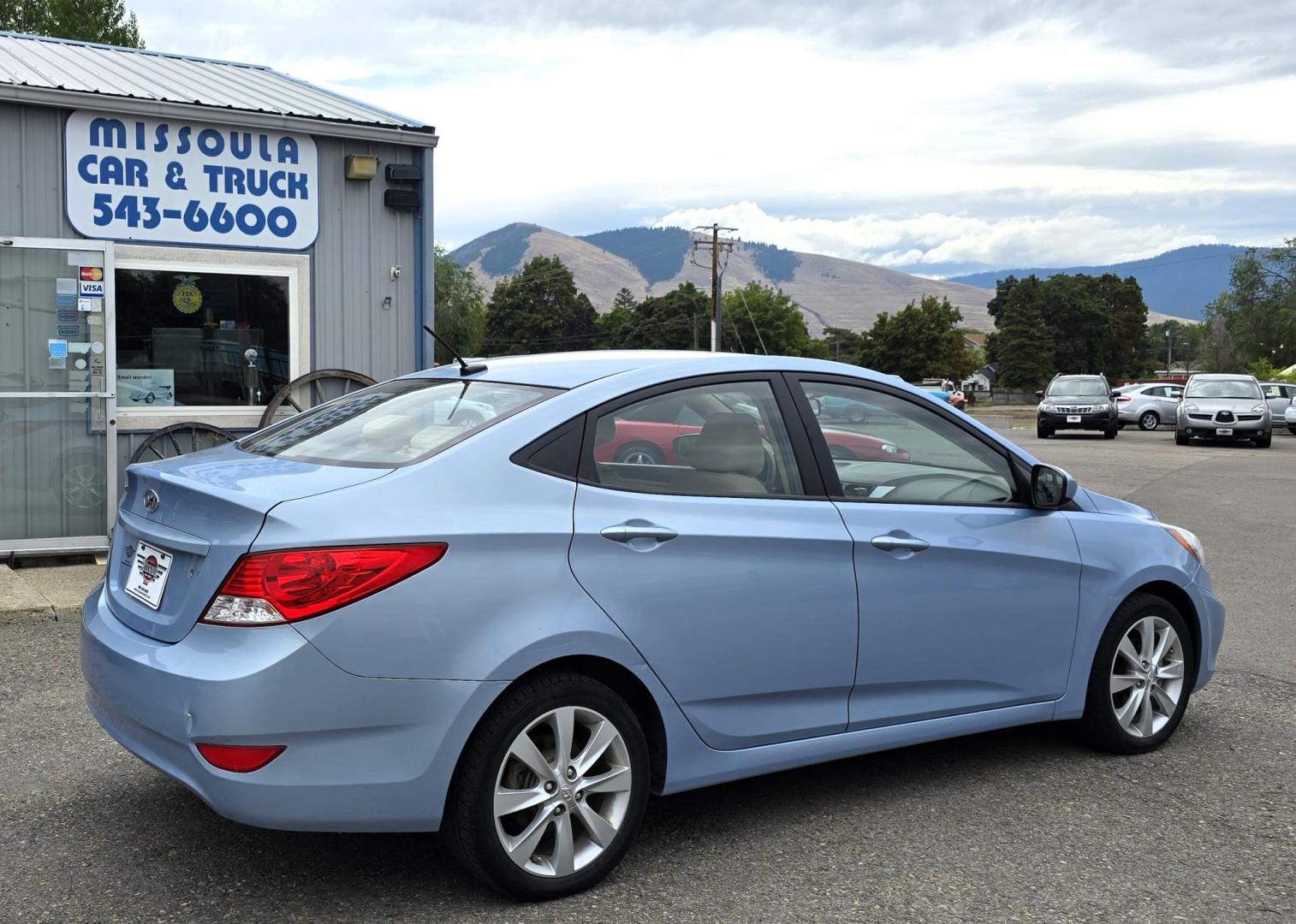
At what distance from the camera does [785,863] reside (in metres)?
3.88

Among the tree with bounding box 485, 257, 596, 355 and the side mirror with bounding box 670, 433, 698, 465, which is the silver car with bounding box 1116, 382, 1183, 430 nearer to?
the side mirror with bounding box 670, 433, 698, 465

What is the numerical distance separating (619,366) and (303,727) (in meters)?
1.55

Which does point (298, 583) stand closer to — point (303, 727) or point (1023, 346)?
point (303, 727)

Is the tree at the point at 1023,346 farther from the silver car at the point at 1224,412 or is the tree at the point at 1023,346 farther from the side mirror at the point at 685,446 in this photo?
the side mirror at the point at 685,446

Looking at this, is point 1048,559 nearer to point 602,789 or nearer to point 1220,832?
point 1220,832

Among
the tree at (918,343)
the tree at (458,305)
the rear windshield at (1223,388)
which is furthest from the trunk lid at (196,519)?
the tree at (918,343)

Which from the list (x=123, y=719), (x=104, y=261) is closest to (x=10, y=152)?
(x=104, y=261)

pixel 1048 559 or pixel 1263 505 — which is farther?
pixel 1263 505

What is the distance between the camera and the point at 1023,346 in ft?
312

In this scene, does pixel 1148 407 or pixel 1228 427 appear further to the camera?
pixel 1148 407

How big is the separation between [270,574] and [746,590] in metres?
1.42

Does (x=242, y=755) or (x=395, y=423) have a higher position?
(x=395, y=423)

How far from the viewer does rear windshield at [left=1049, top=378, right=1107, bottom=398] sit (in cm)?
3256

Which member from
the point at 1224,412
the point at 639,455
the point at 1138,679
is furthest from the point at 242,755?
the point at 1224,412
